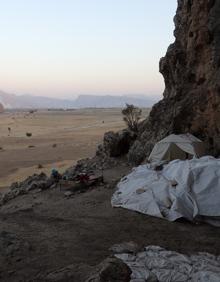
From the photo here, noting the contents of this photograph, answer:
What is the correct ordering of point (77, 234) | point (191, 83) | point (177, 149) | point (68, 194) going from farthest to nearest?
point (191, 83) → point (177, 149) → point (68, 194) → point (77, 234)

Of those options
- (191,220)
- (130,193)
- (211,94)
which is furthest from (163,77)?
(191,220)

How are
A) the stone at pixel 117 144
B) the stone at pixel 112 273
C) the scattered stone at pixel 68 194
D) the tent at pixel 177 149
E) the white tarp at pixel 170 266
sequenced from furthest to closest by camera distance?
the stone at pixel 117 144 → the tent at pixel 177 149 → the scattered stone at pixel 68 194 → the white tarp at pixel 170 266 → the stone at pixel 112 273

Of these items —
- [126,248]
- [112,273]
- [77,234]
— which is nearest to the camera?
[112,273]

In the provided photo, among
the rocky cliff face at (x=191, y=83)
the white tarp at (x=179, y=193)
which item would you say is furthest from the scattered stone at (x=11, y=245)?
the rocky cliff face at (x=191, y=83)

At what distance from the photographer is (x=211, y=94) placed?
69.6 feet

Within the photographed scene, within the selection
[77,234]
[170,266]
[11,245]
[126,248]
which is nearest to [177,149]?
[77,234]

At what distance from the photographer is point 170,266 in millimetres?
9047

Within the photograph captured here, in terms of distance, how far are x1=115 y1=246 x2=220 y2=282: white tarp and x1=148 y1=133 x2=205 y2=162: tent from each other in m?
10.5

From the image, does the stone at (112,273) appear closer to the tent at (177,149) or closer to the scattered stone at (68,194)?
the scattered stone at (68,194)

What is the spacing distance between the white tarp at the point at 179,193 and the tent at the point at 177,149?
4.73 m

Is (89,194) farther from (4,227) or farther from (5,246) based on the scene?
(5,246)

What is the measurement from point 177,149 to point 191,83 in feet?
14.2

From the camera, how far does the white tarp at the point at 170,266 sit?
848cm

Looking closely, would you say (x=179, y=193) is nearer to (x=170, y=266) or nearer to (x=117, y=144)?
(x=170, y=266)
